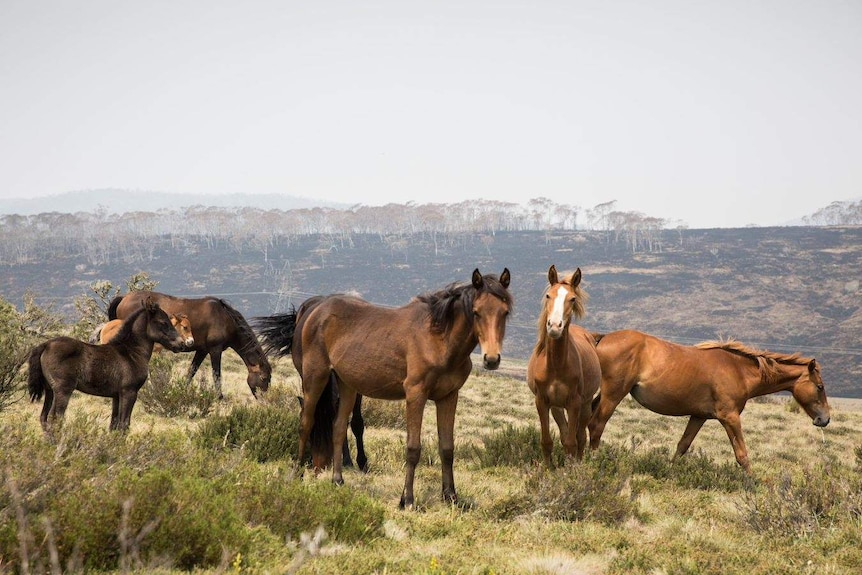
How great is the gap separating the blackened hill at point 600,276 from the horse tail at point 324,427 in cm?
6298

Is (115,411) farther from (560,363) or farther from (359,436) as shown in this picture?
(560,363)

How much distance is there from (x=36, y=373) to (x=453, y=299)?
4930 millimetres

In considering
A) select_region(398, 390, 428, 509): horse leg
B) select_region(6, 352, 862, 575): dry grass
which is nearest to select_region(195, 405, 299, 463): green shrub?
select_region(6, 352, 862, 575): dry grass

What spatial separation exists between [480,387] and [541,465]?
16.7 metres

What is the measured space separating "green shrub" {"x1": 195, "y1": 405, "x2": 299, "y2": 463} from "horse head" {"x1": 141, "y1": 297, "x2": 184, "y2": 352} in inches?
49.6

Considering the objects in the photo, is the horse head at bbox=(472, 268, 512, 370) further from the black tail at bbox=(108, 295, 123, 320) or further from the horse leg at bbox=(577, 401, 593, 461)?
the black tail at bbox=(108, 295, 123, 320)

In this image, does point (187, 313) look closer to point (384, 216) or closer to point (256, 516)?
point (256, 516)

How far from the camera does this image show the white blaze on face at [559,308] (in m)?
7.41

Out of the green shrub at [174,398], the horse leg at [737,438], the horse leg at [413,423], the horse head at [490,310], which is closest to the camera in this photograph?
the horse head at [490,310]

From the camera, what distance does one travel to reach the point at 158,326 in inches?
359

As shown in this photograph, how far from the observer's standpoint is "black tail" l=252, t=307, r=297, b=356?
9.20m

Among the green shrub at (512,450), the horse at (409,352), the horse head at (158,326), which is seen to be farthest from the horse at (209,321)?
the horse at (409,352)

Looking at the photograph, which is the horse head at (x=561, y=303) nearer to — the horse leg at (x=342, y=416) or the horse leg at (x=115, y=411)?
the horse leg at (x=342, y=416)

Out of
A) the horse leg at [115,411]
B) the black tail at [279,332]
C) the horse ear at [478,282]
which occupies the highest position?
the horse ear at [478,282]
